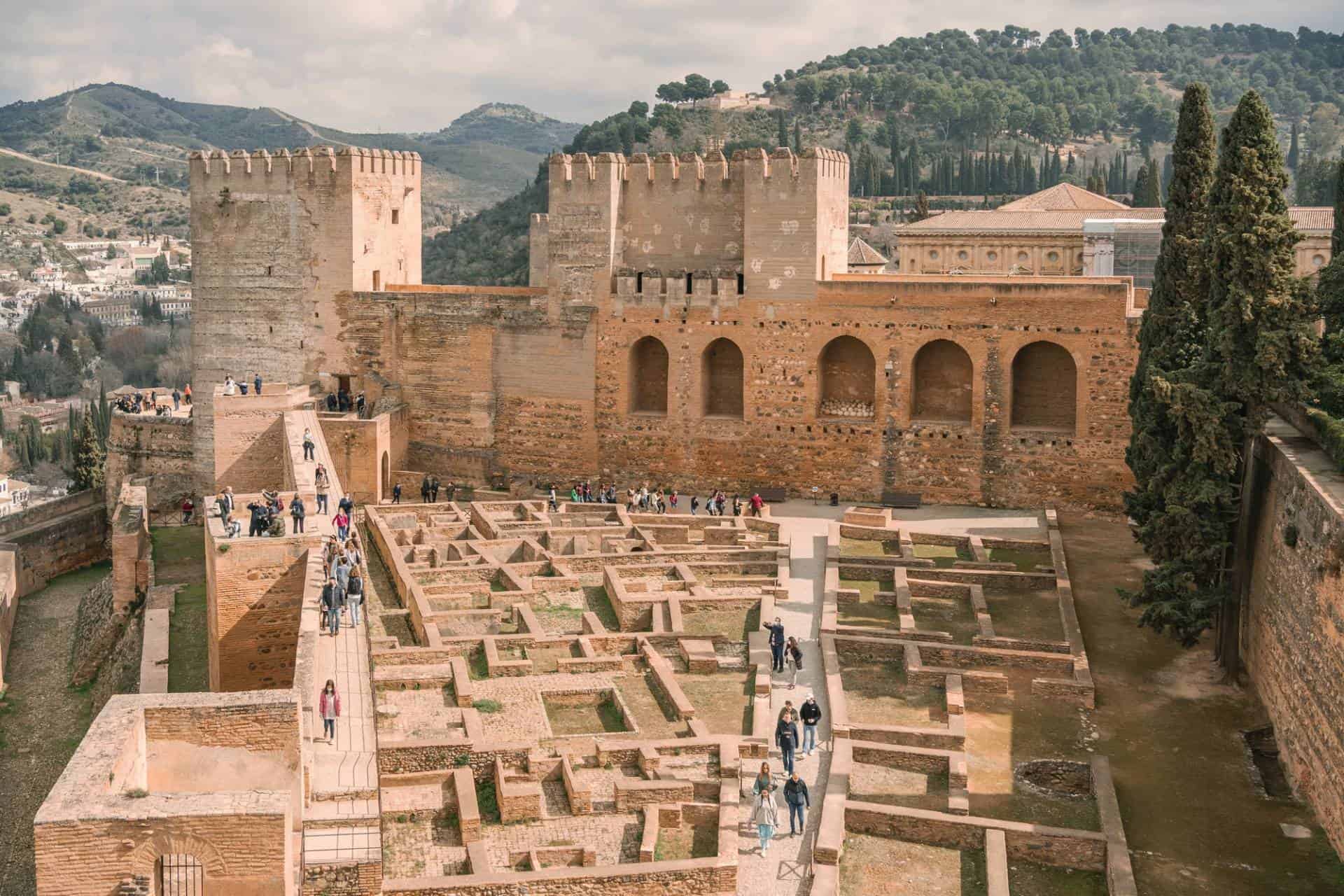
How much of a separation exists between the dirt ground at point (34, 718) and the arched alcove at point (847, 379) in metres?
16.2

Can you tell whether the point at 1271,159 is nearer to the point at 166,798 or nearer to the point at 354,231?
the point at 166,798

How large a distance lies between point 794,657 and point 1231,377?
7.53 m

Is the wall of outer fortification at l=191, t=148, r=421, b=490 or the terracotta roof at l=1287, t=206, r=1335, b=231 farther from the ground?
the terracotta roof at l=1287, t=206, r=1335, b=231

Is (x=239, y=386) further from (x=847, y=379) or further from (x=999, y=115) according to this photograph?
(x=999, y=115)

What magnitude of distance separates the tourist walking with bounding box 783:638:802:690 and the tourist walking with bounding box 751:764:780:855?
14.6ft

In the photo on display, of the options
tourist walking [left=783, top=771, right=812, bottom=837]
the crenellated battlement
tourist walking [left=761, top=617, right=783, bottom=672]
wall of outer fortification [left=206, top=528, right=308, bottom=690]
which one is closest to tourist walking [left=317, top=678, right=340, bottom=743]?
wall of outer fortification [left=206, top=528, right=308, bottom=690]

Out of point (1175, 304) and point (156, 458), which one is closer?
point (1175, 304)

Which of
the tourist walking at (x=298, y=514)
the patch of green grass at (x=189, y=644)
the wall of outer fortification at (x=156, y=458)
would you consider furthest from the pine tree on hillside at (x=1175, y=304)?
the wall of outer fortification at (x=156, y=458)

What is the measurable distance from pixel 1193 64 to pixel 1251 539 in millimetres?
162690

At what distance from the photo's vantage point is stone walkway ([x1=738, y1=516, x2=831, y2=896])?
15586 mm

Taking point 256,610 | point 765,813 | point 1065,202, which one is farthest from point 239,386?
point 1065,202

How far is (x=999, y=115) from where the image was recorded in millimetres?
123750

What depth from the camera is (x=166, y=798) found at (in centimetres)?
1134

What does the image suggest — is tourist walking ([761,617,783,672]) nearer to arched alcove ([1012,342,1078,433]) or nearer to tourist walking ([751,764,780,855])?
tourist walking ([751,764,780,855])
